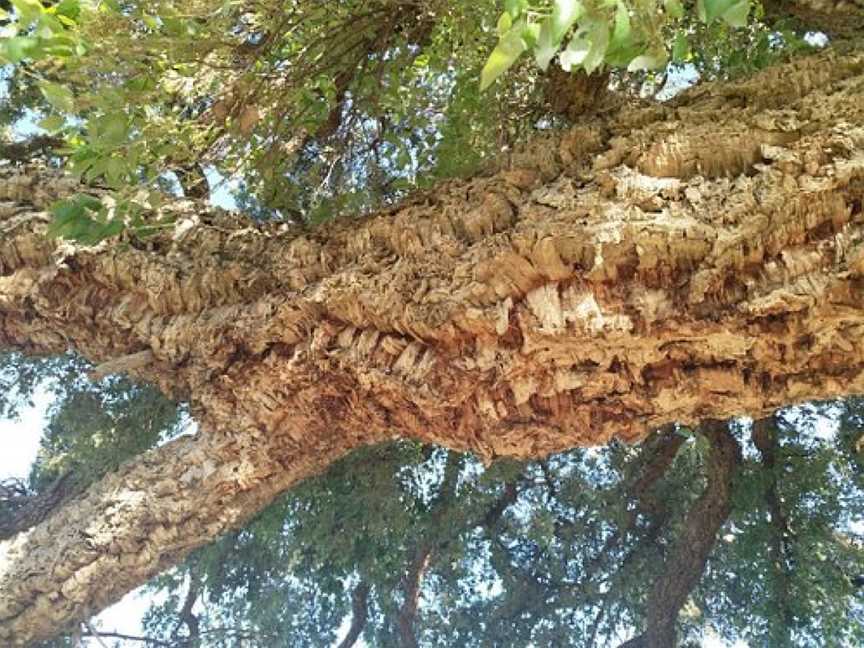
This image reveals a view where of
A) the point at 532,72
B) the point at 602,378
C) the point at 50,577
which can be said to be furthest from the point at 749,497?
the point at 50,577

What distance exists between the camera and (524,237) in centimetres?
229

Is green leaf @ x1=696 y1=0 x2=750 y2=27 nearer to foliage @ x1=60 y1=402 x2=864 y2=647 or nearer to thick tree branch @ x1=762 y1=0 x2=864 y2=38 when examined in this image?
thick tree branch @ x1=762 y1=0 x2=864 y2=38

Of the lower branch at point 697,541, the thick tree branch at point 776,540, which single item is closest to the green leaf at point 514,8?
the lower branch at point 697,541

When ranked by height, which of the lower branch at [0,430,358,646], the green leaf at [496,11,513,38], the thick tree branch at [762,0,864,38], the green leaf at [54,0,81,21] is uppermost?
the thick tree branch at [762,0,864,38]

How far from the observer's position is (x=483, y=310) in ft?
7.68

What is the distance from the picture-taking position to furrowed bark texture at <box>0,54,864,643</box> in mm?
2043

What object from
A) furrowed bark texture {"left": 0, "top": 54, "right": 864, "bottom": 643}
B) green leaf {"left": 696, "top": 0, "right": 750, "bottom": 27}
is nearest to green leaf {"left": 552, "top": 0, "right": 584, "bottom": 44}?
green leaf {"left": 696, "top": 0, "right": 750, "bottom": 27}

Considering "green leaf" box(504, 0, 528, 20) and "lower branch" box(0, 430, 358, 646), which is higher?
"green leaf" box(504, 0, 528, 20)

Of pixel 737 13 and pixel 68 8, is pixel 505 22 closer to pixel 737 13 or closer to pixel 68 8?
pixel 737 13

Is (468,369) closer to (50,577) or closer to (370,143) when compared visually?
(50,577)

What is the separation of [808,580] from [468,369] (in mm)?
5855

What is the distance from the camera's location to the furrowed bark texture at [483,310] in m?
2.04

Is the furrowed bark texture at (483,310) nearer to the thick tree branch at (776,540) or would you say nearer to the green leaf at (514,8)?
the green leaf at (514,8)

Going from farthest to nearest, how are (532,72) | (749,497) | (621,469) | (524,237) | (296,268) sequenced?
(621,469)
(749,497)
(532,72)
(296,268)
(524,237)
